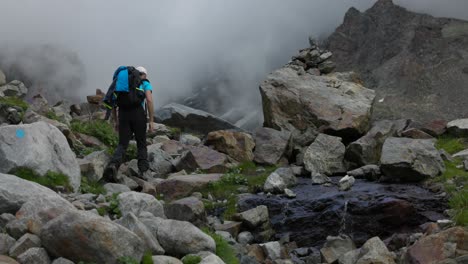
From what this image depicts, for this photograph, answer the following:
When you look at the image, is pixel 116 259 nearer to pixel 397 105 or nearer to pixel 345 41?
pixel 397 105

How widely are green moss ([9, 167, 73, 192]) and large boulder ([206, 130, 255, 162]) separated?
9800mm

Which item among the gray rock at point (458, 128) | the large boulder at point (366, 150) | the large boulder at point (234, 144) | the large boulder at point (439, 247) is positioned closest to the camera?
the large boulder at point (439, 247)

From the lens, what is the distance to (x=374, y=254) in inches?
485

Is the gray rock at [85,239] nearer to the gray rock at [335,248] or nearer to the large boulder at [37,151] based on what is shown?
the large boulder at [37,151]

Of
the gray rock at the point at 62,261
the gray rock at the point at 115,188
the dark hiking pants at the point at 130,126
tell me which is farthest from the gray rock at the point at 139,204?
the dark hiking pants at the point at 130,126

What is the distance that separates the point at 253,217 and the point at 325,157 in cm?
711

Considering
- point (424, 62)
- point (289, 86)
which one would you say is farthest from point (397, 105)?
point (289, 86)

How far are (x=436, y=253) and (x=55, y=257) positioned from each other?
7.48m

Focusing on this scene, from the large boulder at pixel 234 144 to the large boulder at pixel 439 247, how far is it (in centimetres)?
1156

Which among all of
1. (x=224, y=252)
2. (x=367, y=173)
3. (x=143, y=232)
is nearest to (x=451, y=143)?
(x=367, y=173)

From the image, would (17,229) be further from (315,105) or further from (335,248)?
(315,105)

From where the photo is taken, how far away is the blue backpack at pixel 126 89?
16812 millimetres

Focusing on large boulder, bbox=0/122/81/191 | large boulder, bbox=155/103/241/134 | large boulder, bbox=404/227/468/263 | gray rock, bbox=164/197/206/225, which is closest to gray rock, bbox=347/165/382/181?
large boulder, bbox=404/227/468/263

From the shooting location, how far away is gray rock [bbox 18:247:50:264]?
8.52 meters
